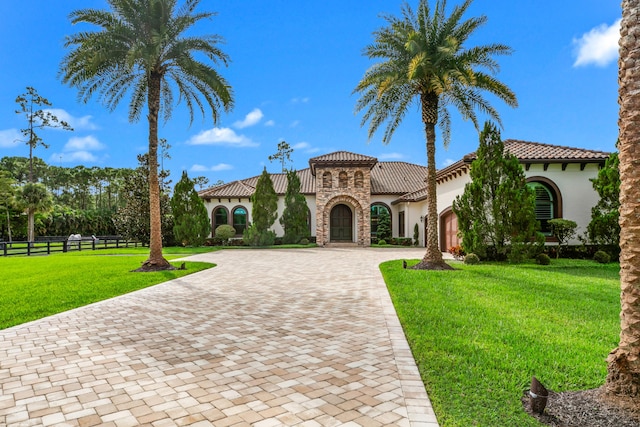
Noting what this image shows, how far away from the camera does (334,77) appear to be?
1791 centimetres

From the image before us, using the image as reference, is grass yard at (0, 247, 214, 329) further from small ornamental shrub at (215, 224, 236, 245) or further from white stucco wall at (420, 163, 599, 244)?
white stucco wall at (420, 163, 599, 244)

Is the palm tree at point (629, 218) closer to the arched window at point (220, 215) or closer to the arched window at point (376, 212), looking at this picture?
the arched window at point (376, 212)

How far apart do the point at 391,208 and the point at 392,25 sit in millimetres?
18795

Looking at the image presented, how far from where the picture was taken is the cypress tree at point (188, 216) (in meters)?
27.3

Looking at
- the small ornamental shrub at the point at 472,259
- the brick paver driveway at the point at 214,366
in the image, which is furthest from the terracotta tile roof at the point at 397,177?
the brick paver driveway at the point at 214,366

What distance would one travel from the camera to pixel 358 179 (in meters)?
28.2

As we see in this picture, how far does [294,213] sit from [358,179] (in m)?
5.55

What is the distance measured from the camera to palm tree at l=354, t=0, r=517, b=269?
1270 cm

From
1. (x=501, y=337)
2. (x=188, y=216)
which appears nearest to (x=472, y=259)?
(x=501, y=337)

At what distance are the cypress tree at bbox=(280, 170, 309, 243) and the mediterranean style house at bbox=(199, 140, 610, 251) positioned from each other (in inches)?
43.7

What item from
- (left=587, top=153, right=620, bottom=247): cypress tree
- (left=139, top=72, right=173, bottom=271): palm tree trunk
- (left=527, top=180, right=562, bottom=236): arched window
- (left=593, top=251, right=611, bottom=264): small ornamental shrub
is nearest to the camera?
(left=139, top=72, right=173, bottom=271): palm tree trunk

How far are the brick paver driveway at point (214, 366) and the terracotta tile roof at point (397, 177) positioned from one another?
2409 cm

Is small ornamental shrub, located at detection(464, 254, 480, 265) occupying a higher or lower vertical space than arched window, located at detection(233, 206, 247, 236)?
lower

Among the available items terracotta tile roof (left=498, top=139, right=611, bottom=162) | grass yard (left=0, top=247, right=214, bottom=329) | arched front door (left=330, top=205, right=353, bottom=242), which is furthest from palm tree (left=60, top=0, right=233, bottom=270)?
arched front door (left=330, top=205, right=353, bottom=242)
